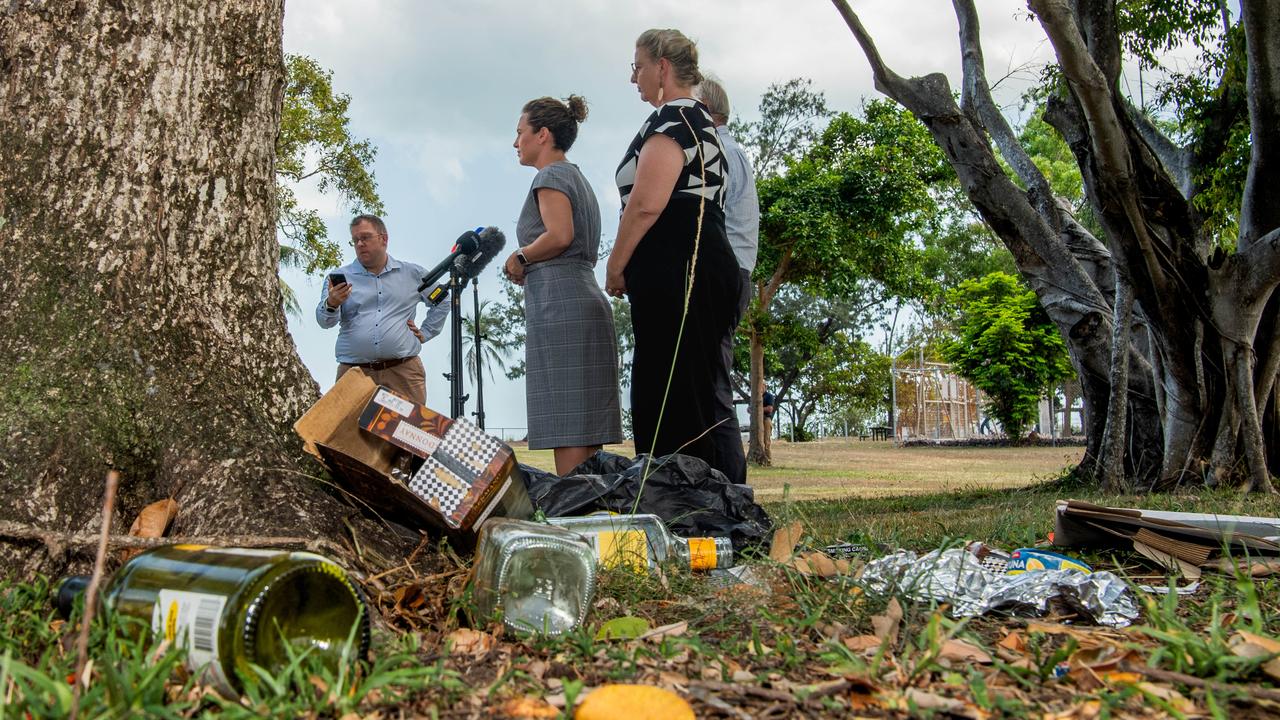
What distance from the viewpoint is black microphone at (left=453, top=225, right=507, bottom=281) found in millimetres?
5035

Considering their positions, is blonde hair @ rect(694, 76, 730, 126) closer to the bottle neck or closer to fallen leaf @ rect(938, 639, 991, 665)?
the bottle neck

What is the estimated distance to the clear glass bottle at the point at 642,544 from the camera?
2459 mm

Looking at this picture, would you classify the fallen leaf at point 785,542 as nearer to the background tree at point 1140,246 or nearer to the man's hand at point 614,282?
the man's hand at point 614,282

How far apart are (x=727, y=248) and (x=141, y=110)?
206 cm

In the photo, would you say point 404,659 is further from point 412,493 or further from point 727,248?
point 727,248

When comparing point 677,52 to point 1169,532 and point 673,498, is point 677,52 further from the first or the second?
point 1169,532

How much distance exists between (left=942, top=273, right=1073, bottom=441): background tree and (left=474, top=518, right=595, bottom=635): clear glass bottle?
2738cm

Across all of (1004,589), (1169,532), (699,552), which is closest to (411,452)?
(699,552)

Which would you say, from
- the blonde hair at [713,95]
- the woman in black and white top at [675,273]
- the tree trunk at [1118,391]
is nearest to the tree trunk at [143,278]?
the woman in black and white top at [675,273]

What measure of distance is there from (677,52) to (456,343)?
184cm

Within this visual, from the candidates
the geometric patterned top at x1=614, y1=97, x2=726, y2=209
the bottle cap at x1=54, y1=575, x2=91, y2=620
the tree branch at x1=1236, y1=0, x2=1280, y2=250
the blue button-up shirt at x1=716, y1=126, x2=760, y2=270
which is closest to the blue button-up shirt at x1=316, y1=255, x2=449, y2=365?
the blue button-up shirt at x1=716, y1=126, x2=760, y2=270

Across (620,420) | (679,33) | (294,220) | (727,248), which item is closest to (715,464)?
(620,420)

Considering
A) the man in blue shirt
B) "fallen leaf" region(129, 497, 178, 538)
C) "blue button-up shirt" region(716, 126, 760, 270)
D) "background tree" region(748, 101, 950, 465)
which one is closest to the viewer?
"fallen leaf" region(129, 497, 178, 538)

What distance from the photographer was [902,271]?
2008cm
